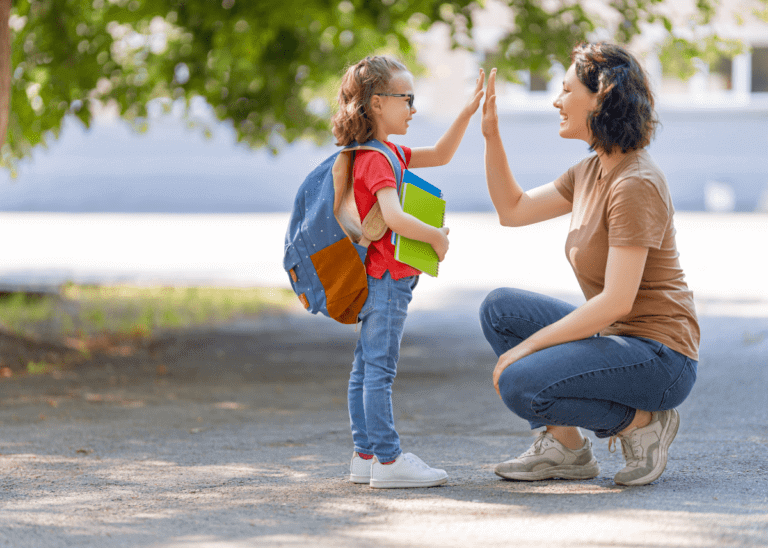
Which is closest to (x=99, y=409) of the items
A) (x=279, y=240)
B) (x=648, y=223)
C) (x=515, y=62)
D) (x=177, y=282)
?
(x=648, y=223)

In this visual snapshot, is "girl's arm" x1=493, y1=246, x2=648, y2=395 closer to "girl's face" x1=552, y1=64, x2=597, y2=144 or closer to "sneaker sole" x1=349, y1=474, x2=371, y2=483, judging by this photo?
"girl's face" x1=552, y1=64, x2=597, y2=144

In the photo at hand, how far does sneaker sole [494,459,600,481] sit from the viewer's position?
3.66 meters

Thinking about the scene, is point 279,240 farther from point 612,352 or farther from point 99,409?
point 612,352

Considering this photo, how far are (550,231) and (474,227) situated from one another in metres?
1.93

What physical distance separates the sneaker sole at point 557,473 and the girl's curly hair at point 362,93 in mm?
1401

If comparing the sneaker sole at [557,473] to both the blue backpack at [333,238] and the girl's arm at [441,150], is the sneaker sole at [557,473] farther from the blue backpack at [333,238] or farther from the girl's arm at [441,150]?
the girl's arm at [441,150]

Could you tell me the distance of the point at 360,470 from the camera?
12.1 feet

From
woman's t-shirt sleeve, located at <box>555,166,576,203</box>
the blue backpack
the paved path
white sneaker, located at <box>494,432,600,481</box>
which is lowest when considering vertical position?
the paved path

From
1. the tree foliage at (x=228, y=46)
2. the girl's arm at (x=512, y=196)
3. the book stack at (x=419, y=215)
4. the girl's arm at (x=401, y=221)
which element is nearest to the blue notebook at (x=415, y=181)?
the book stack at (x=419, y=215)

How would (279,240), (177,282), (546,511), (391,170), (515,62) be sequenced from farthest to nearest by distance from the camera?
(279,240)
(177,282)
(515,62)
(391,170)
(546,511)

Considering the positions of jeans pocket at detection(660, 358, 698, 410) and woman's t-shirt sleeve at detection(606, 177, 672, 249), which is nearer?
woman's t-shirt sleeve at detection(606, 177, 672, 249)

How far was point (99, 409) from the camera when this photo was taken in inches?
220

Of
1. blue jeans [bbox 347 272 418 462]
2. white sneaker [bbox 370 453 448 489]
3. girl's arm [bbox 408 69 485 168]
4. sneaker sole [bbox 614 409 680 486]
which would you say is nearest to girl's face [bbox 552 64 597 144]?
girl's arm [bbox 408 69 485 168]

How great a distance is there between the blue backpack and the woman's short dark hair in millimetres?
757
